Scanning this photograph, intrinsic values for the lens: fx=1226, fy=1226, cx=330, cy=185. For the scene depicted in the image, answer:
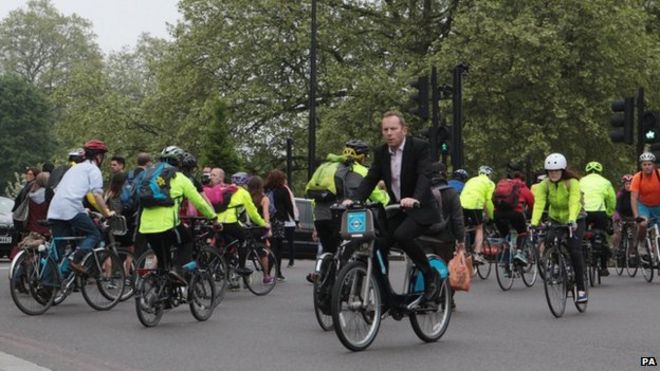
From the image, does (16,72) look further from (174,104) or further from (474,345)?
(474,345)

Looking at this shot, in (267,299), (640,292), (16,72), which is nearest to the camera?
(267,299)

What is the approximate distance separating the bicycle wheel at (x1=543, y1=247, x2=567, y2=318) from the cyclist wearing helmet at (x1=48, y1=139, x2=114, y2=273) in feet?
15.1

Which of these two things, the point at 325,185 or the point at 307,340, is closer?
the point at 307,340

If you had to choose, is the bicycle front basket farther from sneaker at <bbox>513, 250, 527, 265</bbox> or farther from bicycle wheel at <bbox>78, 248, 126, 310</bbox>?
sneaker at <bbox>513, 250, 527, 265</bbox>

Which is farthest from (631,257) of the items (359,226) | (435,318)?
(359,226)

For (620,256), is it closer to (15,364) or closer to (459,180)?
(459,180)

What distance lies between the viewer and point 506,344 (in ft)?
32.4

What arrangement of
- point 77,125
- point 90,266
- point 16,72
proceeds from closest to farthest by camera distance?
1. point 90,266
2. point 77,125
3. point 16,72

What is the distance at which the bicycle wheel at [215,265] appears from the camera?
12352mm

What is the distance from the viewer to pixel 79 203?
42.3 ft

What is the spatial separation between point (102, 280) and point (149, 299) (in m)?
1.98

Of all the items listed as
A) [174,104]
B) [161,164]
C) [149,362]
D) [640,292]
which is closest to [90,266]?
[161,164]

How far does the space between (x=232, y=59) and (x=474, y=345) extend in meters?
30.1

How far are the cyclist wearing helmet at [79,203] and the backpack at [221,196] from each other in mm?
2698
